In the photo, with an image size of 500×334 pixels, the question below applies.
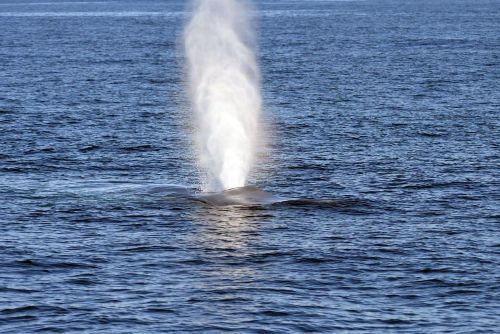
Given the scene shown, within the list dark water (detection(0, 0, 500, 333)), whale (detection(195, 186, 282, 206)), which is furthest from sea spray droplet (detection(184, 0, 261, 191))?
whale (detection(195, 186, 282, 206))

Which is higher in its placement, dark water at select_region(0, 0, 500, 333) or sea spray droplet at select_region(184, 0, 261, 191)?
sea spray droplet at select_region(184, 0, 261, 191)

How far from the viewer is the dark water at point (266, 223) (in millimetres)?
51656

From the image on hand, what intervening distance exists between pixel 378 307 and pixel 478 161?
120ft

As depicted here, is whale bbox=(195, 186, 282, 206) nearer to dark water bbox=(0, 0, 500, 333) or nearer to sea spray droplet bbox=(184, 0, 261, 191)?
dark water bbox=(0, 0, 500, 333)

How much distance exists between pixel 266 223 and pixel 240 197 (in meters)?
5.73

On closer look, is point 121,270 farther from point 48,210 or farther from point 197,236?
point 48,210

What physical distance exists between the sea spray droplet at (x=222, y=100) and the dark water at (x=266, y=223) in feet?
7.09

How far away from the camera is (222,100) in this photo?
8944 centimetres

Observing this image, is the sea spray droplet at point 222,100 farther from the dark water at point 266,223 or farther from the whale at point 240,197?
the whale at point 240,197

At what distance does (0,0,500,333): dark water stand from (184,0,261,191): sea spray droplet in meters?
2.16

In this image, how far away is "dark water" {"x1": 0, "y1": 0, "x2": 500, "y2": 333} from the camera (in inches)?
2034

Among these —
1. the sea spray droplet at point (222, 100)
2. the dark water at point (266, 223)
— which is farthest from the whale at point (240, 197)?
the sea spray droplet at point (222, 100)

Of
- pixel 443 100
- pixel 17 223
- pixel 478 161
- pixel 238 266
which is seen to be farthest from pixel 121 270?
pixel 443 100

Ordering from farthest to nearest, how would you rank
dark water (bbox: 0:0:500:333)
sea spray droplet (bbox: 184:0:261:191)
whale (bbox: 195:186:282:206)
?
sea spray droplet (bbox: 184:0:261:191)
whale (bbox: 195:186:282:206)
dark water (bbox: 0:0:500:333)
